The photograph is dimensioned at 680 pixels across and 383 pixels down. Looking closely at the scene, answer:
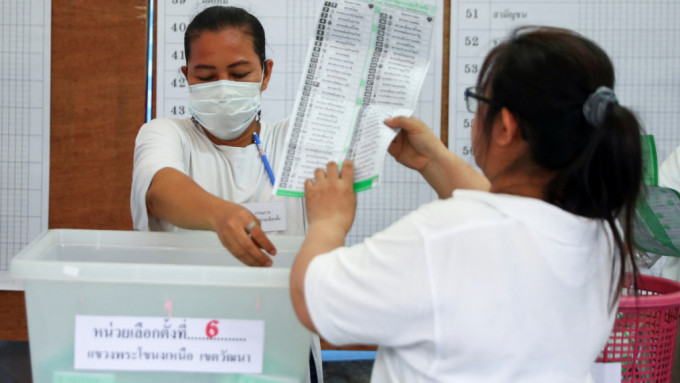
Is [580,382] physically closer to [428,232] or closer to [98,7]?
[428,232]

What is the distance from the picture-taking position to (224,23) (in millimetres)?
1285

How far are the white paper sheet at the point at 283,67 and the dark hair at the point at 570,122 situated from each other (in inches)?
62.4

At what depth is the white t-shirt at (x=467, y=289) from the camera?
26.0 inches

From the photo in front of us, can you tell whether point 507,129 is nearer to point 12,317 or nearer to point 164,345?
point 164,345

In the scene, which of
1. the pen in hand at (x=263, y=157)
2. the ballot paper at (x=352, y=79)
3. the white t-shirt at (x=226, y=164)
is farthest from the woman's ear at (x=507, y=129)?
the pen in hand at (x=263, y=157)

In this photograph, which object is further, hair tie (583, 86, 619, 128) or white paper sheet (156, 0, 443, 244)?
white paper sheet (156, 0, 443, 244)

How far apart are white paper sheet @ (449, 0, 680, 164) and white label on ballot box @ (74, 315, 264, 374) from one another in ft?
5.58

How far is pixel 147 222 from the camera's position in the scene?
3.79 ft

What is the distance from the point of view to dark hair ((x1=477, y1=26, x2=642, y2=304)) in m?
0.70

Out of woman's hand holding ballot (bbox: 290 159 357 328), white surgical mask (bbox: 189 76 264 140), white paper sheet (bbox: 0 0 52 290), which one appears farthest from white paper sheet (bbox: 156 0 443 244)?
woman's hand holding ballot (bbox: 290 159 357 328)

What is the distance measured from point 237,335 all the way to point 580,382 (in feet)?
1.39

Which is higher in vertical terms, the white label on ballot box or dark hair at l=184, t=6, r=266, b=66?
dark hair at l=184, t=6, r=266, b=66

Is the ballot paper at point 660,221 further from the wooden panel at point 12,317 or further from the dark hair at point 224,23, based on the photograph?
the wooden panel at point 12,317

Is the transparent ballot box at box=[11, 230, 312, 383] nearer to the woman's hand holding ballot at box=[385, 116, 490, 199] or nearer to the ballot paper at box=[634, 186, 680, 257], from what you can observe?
the woman's hand holding ballot at box=[385, 116, 490, 199]
